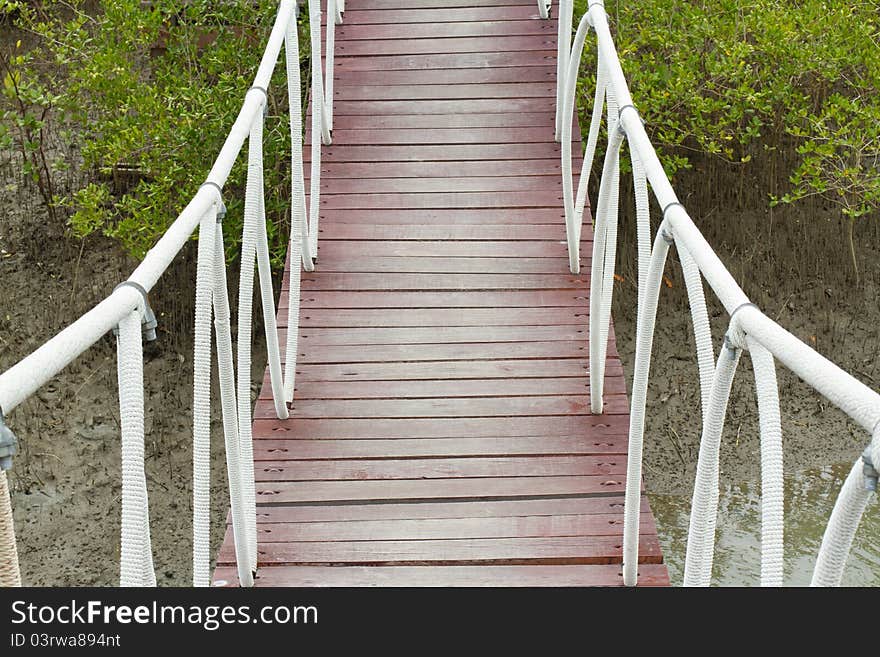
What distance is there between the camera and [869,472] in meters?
1.06

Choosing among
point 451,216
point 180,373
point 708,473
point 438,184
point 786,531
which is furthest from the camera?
point 180,373

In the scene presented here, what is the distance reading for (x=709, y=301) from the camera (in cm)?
661

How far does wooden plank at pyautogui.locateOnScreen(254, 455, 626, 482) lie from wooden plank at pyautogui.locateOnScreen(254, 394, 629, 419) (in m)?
0.17

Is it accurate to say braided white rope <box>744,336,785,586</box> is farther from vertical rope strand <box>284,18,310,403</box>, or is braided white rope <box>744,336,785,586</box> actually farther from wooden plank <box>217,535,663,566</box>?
vertical rope strand <box>284,18,310,403</box>

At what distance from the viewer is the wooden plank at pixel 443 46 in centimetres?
446

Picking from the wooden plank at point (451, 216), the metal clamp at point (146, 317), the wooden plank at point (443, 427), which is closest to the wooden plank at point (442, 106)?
the wooden plank at point (451, 216)

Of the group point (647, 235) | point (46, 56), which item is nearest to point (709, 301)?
point (647, 235)

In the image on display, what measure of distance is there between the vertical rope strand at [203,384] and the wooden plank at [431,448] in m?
0.82

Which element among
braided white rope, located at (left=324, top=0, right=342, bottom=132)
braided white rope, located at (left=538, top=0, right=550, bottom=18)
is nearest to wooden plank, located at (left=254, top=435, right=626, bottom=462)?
braided white rope, located at (left=324, top=0, right=342, bottom=132)

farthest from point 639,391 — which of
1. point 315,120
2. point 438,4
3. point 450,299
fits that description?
point 438,4

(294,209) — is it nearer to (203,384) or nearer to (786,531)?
(203,384)

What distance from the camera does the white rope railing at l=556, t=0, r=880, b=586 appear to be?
114 centimetres

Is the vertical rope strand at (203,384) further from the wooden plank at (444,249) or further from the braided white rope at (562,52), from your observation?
the braided white rope at (562,52)

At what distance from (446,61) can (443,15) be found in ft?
1.26
